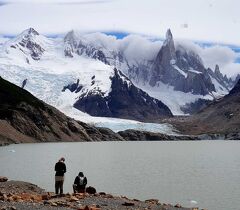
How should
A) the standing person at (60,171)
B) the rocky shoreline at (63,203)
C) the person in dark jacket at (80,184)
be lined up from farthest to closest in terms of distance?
1. the person in dark jacket at (80,184)
2. the standing person at (60,171)
3. the rocky shoreline at (63,203)

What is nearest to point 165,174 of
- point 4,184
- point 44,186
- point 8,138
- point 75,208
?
point 44,186

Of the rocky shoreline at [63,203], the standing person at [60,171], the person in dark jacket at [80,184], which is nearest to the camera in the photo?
the rocky shoreline at [63,203]

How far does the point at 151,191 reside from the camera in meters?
56.2

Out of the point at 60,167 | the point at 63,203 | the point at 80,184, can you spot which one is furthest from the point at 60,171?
the point at 63,203

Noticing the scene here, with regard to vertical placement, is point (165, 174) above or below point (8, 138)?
below

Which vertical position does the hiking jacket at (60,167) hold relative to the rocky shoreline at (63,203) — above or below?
above

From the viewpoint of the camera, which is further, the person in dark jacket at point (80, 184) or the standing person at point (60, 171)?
the person in dark jacket at point (80, 184)

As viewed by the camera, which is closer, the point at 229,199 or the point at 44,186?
the point at 229,199

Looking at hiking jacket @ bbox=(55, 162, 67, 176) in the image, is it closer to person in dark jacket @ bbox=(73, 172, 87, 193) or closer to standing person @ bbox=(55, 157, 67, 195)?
standing person @ bbox=(55, 157, 67, 195)

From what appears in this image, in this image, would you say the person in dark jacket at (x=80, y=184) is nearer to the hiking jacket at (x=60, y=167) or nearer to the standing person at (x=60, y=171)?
the standing person at (x=60, y=171)

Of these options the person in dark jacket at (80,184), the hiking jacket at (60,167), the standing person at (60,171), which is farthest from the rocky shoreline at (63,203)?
the hiking jacket at (60,167)

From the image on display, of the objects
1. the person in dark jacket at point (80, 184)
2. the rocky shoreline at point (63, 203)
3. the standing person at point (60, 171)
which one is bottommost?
the rocky shoreline at point (63, 203)

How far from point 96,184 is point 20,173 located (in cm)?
1795

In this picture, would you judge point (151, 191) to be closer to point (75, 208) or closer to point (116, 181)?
point (116, 181)
